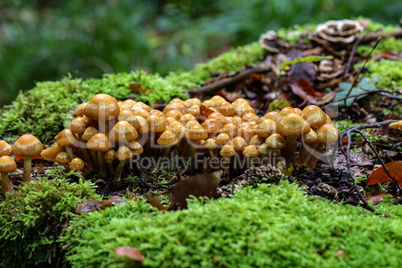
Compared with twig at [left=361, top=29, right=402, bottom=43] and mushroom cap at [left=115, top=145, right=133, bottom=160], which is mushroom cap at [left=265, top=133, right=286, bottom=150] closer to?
mushroom cap at [left=115, top=145, right=133, bottom=160]

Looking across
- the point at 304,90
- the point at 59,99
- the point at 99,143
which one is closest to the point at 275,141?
the point at 99,143

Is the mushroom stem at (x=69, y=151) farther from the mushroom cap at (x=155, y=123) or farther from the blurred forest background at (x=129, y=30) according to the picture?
the blurred forest background at (x=129, y=30)

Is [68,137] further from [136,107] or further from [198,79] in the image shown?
[198,79]

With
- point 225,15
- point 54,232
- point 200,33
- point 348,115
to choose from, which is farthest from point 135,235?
point 225,15

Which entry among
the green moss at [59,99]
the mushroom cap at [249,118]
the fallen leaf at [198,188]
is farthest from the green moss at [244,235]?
the green moss at [59,99]

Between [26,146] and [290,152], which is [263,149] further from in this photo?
[26,146]

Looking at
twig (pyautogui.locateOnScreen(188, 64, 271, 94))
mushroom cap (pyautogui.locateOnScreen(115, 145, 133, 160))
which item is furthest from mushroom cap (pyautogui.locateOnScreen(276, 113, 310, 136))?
twig (pyautogui.locateOnScreen(188, 64, 271, 94))
